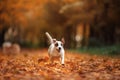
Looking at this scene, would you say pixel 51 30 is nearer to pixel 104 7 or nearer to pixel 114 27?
pixel 114 27

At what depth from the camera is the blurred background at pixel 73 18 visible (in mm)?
33281

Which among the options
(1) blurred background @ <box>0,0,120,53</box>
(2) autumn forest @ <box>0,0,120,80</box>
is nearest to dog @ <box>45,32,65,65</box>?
(2) autumn forest @ <box>0,0,120,80</box>

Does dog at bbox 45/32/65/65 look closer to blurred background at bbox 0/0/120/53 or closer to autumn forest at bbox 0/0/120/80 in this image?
Answer: autumn forest at bbox 0/0/120/80

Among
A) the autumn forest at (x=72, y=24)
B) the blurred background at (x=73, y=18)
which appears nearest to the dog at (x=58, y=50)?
the autumn forest at (x=72, y=24)

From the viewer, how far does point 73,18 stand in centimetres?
4038

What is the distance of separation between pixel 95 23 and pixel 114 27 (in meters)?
2.08

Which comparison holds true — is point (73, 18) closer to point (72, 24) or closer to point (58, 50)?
point (72, 24)

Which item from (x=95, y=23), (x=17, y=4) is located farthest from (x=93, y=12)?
(x=17, y=4)

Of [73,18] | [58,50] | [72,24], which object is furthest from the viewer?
[72,24]

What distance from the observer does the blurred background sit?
33.3 m

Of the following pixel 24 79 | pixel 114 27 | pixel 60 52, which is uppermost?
pixel 114 27

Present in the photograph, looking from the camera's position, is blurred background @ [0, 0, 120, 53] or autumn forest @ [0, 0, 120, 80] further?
blurred background @ [0, 0, 120, 53]

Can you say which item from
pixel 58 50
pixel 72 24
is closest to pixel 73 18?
pixel 72 24

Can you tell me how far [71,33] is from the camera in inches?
2031
